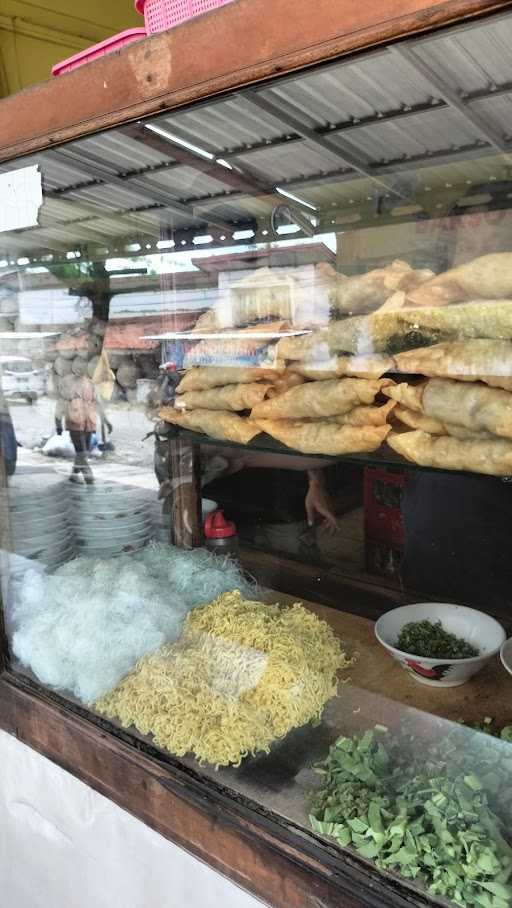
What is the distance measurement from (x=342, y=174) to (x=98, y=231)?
729mm

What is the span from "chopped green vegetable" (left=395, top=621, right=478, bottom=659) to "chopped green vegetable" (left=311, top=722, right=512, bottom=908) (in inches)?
7.7

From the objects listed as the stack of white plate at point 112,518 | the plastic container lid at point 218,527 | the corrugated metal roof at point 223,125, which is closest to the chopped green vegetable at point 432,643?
the plastic container lid at point 218,527

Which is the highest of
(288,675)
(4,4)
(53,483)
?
(4,4)

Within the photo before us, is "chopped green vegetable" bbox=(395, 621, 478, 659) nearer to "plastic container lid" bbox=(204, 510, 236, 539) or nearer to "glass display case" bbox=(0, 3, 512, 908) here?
"glass display case" bbox=(0, 3, 512, 908)

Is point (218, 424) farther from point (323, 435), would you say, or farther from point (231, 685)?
point (231, 685)

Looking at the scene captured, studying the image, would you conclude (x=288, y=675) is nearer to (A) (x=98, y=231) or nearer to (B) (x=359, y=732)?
(B) (x=359, y=732)

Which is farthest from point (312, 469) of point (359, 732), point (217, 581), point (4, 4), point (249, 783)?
point (4, 4)

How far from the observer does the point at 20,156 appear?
120 centimetres

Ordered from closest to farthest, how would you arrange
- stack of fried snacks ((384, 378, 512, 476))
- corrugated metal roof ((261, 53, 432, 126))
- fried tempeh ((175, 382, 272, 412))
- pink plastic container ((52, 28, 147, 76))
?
corrugated metal roof ((261, 53, 432, 126)), stack of fried snacks ((384, 378, 512, 476)), pink plastic container ((52, 28, 147, 76)), fried tempeh ((175, 382, 272, 412))

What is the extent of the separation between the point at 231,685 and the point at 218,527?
26.1 inches

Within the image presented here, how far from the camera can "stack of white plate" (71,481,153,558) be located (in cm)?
203

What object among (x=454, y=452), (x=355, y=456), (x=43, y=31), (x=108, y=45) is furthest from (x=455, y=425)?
(x=43, y=31)

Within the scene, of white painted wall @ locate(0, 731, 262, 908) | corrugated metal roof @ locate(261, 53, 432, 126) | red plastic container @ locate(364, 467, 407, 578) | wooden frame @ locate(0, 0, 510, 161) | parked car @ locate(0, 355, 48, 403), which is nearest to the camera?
wooden frame @ locate(0, 0, 510, 161)

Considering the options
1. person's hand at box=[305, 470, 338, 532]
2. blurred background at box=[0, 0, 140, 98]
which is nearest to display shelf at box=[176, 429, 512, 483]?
person's hand at box=[305, 470, 338, 532]
